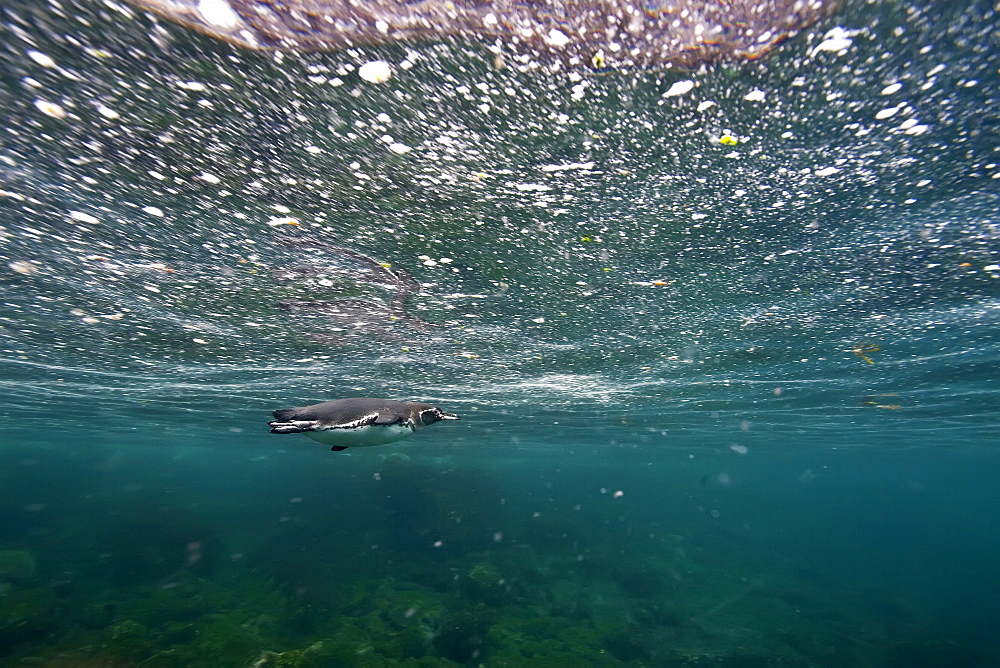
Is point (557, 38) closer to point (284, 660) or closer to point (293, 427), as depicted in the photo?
point (293, 427)

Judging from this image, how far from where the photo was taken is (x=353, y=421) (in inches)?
138

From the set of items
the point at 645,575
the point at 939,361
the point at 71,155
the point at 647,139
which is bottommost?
the point at 645,575

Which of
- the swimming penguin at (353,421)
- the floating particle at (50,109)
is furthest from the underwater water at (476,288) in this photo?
the swimming penguin at (353,421)

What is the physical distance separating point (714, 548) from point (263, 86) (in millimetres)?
44837

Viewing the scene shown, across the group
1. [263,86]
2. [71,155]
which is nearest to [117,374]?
[71,155]

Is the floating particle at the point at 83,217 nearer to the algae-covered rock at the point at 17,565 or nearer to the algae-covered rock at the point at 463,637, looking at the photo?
the algae-covered rock at the point at 463,637

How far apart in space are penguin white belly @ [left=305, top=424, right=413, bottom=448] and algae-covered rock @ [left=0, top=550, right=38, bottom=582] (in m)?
26.7

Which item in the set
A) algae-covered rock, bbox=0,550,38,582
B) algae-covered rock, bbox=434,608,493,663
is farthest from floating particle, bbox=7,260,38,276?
algae-covered rock, bbox=0,550,38,582

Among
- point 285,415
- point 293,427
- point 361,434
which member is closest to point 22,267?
point 285,415

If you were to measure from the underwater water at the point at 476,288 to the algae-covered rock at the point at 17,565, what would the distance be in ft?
0.64

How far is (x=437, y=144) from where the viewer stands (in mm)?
5340

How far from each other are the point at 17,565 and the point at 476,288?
27.2m

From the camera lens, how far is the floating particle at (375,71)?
421 cm

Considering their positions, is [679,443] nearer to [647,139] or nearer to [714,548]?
[714,548]
